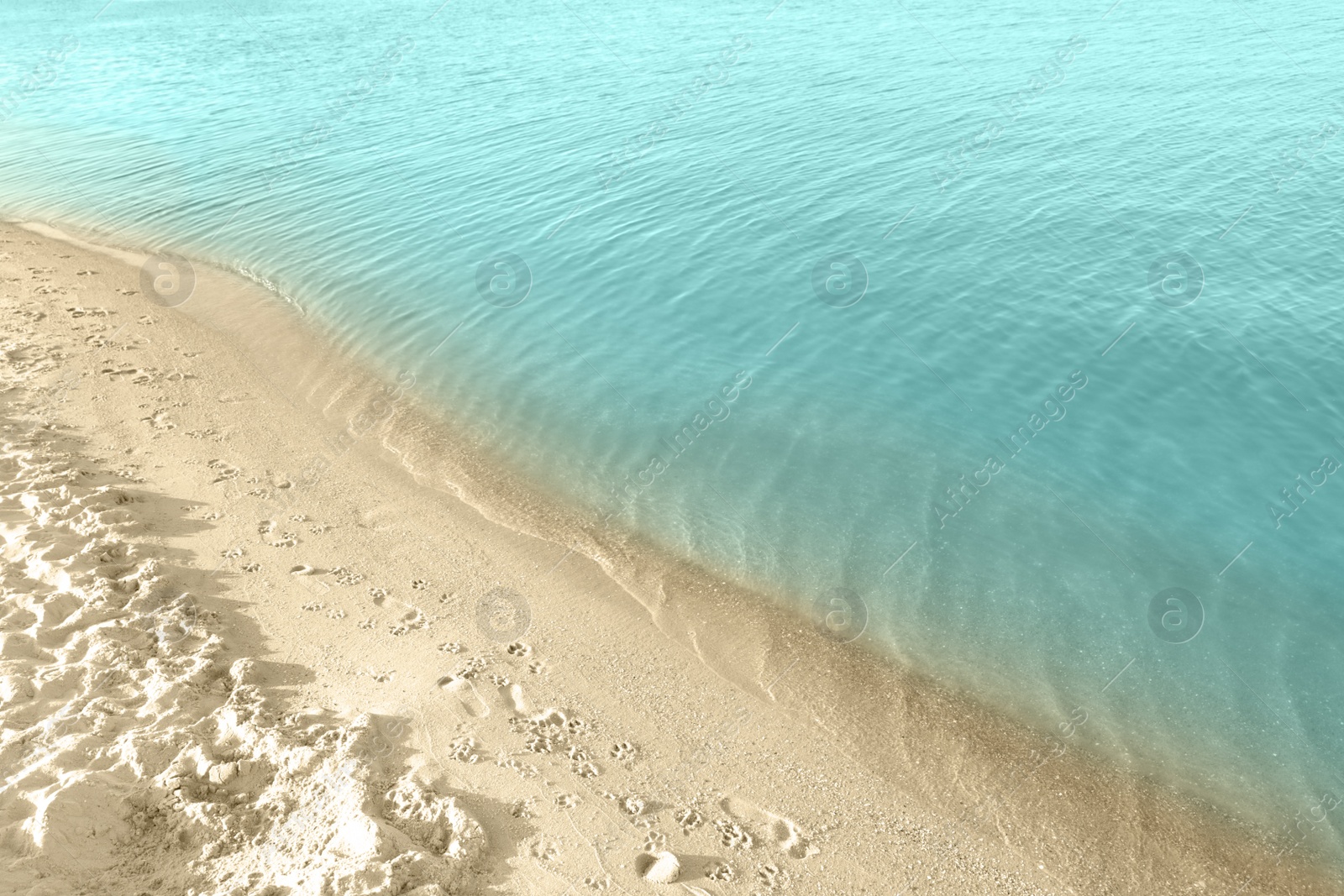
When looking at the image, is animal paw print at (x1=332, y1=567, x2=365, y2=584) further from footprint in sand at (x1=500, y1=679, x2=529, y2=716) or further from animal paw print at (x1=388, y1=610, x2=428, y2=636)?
footprint in sand at (x1=500, y1=679, x2=529, y2=716)

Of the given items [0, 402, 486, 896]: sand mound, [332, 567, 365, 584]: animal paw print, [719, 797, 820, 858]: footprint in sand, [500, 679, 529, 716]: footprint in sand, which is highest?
[0, 402, 486, 896]: sand mound

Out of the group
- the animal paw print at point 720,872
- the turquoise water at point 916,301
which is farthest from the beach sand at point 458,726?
the turquoise water at point 916,301

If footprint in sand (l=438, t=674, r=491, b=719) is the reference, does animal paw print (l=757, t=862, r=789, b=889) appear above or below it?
below

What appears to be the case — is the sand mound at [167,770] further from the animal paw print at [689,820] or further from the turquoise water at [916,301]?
the turquoise water at [916,301]

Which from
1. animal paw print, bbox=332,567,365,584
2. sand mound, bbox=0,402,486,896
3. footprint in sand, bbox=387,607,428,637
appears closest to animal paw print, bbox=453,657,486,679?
footprint in sand, bbox=387,607,428,637

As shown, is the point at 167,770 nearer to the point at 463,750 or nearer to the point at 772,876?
the point at 463,750

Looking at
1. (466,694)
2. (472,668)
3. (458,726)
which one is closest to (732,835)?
(458,726)
